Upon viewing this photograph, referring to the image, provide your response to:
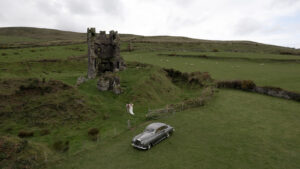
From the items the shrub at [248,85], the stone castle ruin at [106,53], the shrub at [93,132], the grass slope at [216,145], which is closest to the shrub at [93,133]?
the shrub at [93,132]

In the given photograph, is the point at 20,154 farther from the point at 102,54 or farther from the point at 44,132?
the point at 102,54

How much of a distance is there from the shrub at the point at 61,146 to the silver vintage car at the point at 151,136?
7028mm

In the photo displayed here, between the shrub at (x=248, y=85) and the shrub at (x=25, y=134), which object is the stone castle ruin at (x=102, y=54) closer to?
the shrub at (x=25, y=134)

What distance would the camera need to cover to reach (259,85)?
132 ft

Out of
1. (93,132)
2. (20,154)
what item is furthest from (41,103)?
(20,154)

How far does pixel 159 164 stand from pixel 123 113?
1272 centimetres

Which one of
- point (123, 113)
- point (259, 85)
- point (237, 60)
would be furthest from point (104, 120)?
point (237, 60)

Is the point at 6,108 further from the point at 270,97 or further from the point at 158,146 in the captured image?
the point at 270,97

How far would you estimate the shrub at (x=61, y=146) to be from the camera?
18.8 meters

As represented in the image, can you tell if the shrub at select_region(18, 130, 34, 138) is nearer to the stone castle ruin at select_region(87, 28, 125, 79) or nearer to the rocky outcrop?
the rocky outcrop

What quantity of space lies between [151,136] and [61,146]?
9672 millimetres

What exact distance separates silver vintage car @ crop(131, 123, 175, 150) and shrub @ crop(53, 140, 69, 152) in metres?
7.03

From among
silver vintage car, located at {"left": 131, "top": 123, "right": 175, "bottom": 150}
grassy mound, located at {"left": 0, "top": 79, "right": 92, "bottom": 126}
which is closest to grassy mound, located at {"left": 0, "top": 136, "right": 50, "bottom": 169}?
grassy mound, located at {"left": 0, "top": 79, "right": 92, "bottom": 126}

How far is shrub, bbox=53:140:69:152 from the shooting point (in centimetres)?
1876
